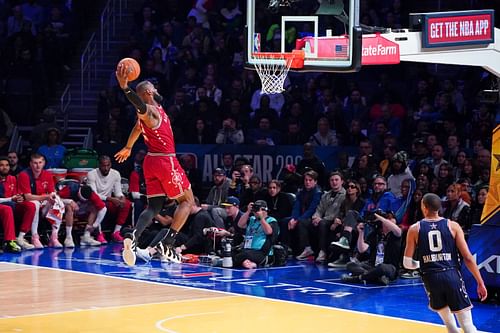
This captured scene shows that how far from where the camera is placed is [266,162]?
2091 centimetres

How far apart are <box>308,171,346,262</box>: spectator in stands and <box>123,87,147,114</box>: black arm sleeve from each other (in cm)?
697

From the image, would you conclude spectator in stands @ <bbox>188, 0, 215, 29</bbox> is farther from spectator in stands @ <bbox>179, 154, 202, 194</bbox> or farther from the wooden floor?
the wooden floor

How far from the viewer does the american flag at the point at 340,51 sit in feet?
38.9

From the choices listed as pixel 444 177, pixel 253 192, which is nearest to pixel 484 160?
pixel 444 177

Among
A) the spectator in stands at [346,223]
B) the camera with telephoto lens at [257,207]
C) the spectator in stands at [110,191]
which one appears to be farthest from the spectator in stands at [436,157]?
the spectator in stands at [110,191]

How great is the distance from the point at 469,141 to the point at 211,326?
8831 mm

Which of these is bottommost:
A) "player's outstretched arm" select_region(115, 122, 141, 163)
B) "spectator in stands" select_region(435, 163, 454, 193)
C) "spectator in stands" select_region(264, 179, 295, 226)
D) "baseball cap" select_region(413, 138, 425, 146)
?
"spectator in stands" select_region(264, 179, 295, 226)

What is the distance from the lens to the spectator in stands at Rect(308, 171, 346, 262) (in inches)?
717

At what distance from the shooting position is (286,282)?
1622 cm

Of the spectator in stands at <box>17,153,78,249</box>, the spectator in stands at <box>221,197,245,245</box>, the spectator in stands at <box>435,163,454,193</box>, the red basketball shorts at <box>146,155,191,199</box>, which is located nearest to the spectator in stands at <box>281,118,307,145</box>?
the spectator in stands at <box>221,197,245,245</box>

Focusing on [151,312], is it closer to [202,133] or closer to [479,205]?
[479,205]

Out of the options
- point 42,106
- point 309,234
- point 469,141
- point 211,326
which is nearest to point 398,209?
point 309,234

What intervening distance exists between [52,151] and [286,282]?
7.17 m

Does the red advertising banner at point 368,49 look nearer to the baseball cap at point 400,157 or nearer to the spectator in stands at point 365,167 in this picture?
the baseball cap at point 400,157
